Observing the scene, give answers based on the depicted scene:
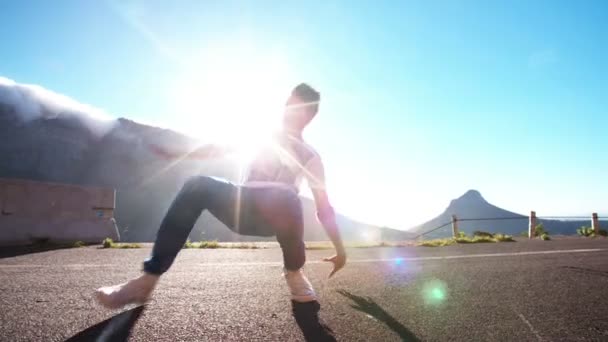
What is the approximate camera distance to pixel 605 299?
9.11 ft

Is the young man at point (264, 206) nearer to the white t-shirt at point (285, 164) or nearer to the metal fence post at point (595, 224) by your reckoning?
the white t-shirt at point (285, 164)

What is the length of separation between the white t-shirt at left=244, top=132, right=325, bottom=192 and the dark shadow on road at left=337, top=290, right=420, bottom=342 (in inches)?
35.7

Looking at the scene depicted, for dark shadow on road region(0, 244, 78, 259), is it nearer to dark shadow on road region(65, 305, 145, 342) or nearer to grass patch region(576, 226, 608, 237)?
dark shadow on road region(65, 305, 145, 342)

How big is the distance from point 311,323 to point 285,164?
1002 millimetres

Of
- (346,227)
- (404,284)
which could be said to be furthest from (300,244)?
(346,227)

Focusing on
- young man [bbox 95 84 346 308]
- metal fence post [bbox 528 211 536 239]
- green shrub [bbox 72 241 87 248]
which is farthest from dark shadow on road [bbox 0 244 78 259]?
metal fence post [bbox 528 211 536 239]

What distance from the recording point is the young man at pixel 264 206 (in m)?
2.21

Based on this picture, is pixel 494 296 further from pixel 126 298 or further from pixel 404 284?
pixel 126 298

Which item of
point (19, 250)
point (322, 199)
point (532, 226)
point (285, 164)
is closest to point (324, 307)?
point (322, 199)

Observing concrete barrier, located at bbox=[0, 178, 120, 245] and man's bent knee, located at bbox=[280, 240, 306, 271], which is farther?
concrete barrier, located at bbox=[0, 178, 120, 245]

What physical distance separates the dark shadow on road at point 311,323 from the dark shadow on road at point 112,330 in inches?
34.3

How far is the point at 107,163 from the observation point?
103 meters

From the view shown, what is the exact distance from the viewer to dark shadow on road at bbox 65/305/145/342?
162 centimetres

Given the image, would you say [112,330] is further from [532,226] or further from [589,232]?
[589,232]
